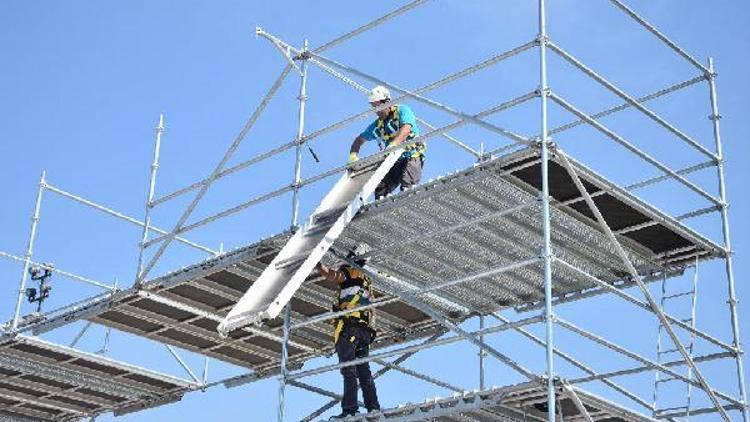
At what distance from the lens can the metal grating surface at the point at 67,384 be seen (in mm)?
19578

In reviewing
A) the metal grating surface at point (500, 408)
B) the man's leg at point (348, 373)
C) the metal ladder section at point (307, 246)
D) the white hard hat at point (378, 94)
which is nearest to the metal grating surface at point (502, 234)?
the metal ladder section at point (307, 246)

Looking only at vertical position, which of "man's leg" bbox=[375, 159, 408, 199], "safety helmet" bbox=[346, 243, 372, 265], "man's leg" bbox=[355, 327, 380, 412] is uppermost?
"man's leg" bbox=[375, 159, 408, 199]

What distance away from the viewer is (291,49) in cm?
1684

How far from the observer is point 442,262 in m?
15.7

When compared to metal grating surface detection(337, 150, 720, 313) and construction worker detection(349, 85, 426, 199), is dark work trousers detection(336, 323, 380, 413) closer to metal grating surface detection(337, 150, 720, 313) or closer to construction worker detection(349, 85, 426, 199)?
metal grating surface detection(337, 150, 720, 313)

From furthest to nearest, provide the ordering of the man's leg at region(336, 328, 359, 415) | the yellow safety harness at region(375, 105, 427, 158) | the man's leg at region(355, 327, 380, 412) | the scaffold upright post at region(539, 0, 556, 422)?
the yellow safety harness at region(375, 105, 427, 158), the man's leg at region(355, 327, 380, 412), the man's leg at region(336, 328, 359, 415), the scaffold upright post at region(539, 0, 556, 422)

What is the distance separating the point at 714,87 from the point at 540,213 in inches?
158

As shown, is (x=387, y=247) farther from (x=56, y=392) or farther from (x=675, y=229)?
(x=56, y=392)

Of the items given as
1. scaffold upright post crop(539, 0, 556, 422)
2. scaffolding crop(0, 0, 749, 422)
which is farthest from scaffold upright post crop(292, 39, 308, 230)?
scaffold upright post crop(539, 0, 556, 422)

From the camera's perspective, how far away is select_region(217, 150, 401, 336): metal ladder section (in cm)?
1385

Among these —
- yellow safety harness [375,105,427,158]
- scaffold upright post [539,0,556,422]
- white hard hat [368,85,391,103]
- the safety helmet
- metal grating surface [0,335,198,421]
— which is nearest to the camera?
scaffold upright post [539,0,556,422]

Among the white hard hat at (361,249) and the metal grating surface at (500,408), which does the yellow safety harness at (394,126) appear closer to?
the white hard hat at (361,249)

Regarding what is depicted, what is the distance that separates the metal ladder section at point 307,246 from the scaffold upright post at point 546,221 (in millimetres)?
2465

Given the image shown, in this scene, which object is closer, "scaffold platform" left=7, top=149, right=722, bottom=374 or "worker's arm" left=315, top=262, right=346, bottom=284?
"scaffold platform" left=7, top=149, right=722, bottom=374
